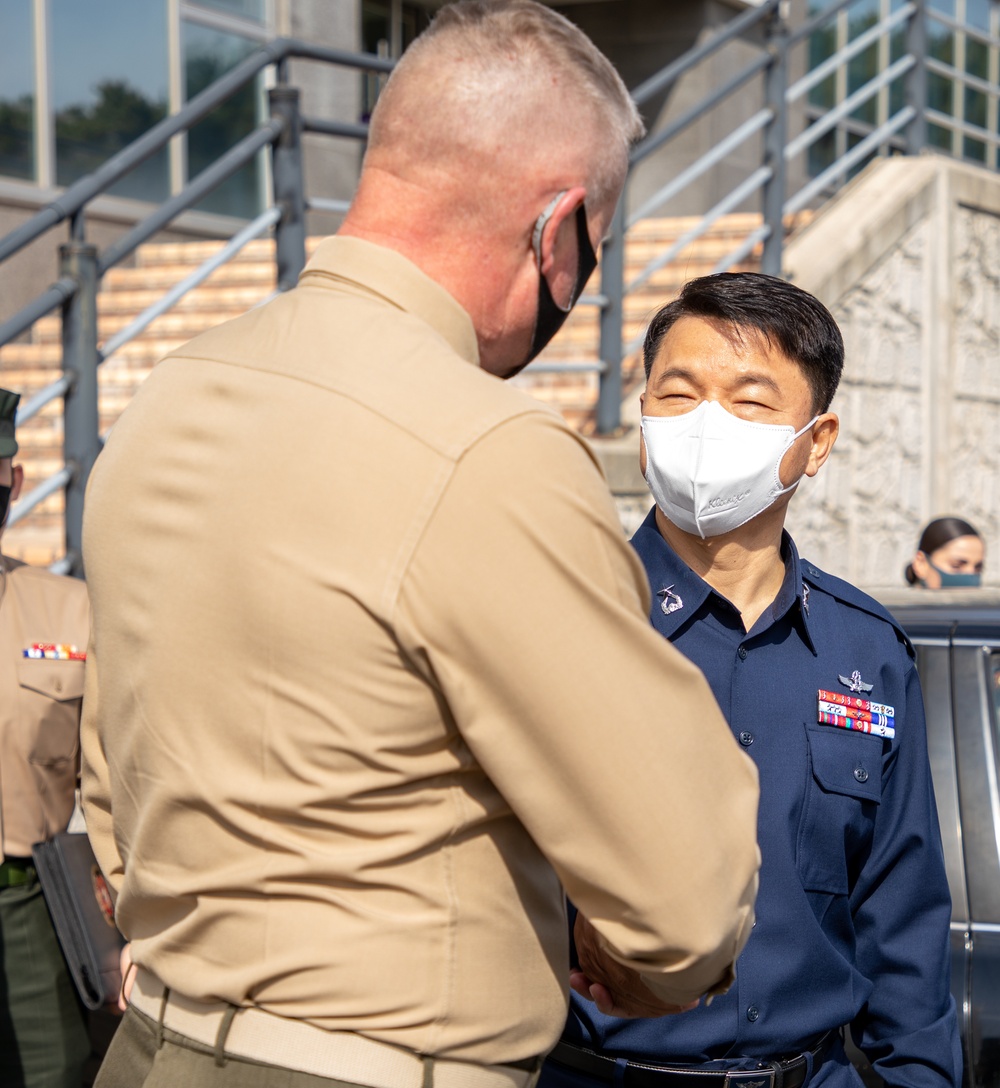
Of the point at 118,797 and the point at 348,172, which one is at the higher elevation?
the point at 118,797

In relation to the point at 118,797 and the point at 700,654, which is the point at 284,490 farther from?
the point at 700,654

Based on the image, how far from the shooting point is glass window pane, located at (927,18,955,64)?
50.6 ft

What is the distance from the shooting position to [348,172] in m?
12.0

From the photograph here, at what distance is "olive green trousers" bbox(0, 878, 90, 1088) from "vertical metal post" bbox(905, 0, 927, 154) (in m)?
7.68

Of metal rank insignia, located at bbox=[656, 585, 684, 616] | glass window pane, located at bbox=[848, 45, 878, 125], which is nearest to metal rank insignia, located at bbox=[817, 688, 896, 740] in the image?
Answer: metal rank insignia, located at bbox=[656, 585, 684, 616]

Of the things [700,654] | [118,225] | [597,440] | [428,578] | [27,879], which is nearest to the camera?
[428,578]

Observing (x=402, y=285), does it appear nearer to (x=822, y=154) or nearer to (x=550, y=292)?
(x=550, y=292)

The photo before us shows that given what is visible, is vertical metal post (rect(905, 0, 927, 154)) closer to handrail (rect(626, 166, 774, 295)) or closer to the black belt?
handrail (rect(626, 166, 774, 295))

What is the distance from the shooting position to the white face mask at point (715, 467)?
91.8 inches

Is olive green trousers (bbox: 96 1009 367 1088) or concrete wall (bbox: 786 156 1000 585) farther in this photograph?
concrete wall (bbox: 786 156 1000 585)

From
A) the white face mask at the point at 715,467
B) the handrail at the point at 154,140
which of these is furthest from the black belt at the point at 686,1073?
the handrail at the point at 154,140

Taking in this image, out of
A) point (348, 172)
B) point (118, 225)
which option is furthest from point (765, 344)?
point (348, 172)

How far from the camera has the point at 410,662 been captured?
1378 mm

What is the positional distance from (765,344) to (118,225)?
893cm
